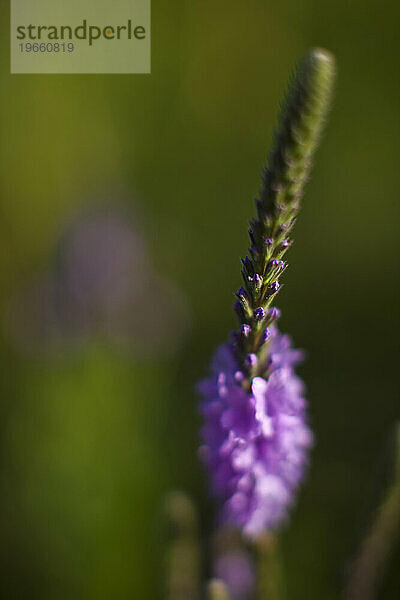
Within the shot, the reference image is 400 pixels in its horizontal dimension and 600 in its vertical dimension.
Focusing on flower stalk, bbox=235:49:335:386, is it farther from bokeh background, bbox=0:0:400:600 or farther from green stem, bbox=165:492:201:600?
A: bokeh background, bbox=0:0:400:600

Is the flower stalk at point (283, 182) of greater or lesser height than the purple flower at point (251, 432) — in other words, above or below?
above

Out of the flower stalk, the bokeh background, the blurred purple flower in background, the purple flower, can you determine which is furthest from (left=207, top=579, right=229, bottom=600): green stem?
the blurred purple flower in background

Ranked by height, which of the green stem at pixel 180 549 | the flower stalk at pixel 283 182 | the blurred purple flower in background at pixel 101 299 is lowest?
the green stem at pixel 180 549

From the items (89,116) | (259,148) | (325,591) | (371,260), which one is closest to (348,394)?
(371,260)

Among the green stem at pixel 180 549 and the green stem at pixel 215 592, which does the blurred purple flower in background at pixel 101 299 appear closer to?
the green stem at pixel 180 549

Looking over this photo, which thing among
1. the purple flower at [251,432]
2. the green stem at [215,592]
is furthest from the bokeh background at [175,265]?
the purple flower at [251,432]

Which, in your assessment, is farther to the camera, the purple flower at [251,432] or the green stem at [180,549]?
the green stem at [180,549]

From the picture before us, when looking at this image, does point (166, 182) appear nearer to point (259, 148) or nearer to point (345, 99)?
point (259, 148)

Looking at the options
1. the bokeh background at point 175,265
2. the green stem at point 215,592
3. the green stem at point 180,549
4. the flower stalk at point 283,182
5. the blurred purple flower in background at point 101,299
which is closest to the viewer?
the flower stalk at point 283,182
